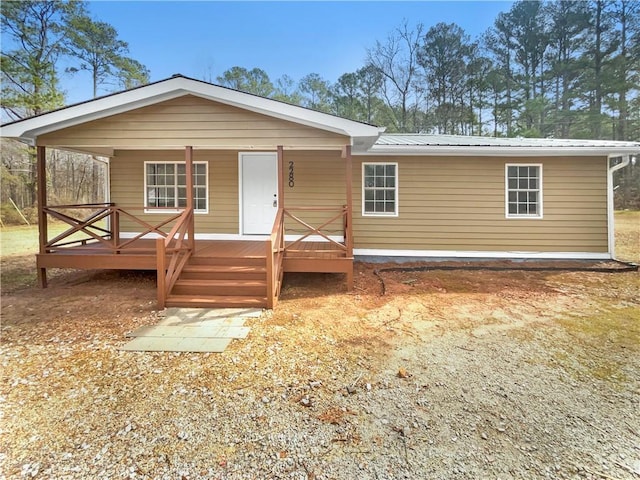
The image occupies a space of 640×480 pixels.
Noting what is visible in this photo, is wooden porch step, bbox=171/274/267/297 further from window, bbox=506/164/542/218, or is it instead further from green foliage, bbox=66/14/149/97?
green foliage, bbox=66/14/149/97

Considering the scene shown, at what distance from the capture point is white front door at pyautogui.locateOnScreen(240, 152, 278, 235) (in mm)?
8359

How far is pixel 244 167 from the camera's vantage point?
331 inches

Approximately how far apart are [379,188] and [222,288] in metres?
4.59

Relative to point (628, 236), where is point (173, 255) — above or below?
below

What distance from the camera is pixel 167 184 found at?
28.6 ft

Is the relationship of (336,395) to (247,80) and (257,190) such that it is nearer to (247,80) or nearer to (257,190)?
(257,190)

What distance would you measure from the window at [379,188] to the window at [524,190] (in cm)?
266

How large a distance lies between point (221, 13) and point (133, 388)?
24.0 m

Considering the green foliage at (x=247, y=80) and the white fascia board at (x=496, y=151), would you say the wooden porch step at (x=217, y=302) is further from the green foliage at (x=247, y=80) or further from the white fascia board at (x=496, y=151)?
the green foliage at (x=247, y=80)

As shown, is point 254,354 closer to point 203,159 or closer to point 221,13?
point 203,159

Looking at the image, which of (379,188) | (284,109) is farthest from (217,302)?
(379,188)

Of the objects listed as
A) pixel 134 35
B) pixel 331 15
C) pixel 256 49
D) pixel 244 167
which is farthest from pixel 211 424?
pixel 256 49

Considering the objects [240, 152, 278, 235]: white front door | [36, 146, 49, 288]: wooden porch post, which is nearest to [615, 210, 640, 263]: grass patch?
[240, 152, 278, 235]: white front door

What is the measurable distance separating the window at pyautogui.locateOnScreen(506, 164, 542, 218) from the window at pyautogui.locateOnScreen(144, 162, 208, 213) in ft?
24.0
